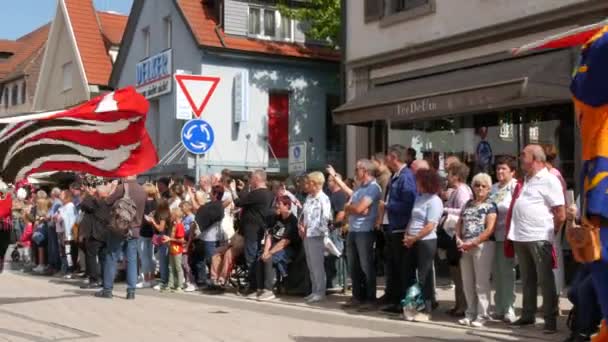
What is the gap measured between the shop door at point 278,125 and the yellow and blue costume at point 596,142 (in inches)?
901

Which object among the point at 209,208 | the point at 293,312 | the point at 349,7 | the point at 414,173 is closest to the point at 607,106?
the point at 414,173

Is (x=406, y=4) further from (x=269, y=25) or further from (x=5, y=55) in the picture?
(x=5, y=55)

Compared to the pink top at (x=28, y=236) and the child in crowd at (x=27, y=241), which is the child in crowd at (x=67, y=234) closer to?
the child in crowd at (x=27, y=241)

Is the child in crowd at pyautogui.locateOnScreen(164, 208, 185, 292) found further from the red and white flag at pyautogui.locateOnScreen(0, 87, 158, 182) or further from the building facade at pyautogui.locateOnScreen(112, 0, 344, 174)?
the building facade at pyautogui.locateOnScreen(112, 0, 344, 174)

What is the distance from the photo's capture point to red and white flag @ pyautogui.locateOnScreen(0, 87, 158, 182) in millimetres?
12023

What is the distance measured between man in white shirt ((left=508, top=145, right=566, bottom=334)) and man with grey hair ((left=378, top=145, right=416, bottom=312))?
64.8 inches

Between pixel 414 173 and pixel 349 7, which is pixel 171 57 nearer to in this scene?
pixel 349 7

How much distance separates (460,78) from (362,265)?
5318mm

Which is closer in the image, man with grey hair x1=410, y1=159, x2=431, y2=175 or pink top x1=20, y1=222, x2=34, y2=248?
man with grey hair x1=410, y1=159, x2=431, y2=175

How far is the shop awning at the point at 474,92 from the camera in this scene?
13.3m

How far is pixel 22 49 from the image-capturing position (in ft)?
196

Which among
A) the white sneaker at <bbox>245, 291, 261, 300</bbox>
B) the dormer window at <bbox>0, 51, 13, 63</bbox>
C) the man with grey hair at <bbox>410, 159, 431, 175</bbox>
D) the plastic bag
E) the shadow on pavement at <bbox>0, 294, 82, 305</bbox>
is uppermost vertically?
the dormer window at <bbox>0, 51, 13, 63</bbox>

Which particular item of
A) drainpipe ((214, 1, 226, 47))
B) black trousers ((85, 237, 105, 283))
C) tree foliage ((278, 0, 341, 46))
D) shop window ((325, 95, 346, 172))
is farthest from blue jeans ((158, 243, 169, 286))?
shop window ((325, 95, 346, 172))

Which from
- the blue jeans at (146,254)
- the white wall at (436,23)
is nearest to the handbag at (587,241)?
the white wall at (436,23)
